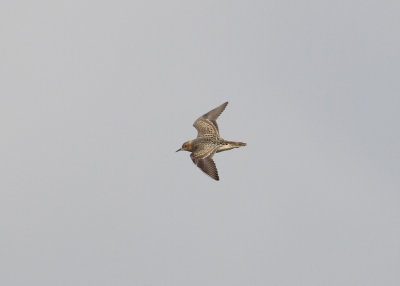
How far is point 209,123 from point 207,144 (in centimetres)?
339

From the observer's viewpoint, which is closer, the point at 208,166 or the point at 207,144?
the point at 208,166

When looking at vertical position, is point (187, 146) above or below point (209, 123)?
below

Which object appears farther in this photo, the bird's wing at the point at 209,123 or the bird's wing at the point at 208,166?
the bird's wing at the point at 209,123

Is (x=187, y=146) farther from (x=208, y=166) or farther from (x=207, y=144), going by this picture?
(x=208, y=166)

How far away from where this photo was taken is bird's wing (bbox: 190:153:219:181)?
49781 millimetres

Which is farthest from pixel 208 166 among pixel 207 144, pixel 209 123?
pixel 209 123

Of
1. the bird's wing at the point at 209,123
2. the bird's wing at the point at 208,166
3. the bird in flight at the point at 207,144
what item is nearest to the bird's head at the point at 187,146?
the bird in flight at the point at 207,144

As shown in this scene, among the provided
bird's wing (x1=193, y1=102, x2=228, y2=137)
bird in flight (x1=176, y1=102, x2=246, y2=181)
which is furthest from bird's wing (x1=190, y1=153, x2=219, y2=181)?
bird's wing (x1=193, y1=102, x2=228, y2=137)

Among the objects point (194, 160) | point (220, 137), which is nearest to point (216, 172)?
point (194, 160)

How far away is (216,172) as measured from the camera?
50031 millimetres

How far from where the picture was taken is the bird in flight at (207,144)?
51.2 metres

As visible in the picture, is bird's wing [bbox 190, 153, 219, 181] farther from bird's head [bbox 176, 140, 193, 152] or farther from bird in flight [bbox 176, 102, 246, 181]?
bird's head [bbox 176, 140, 193, 152]

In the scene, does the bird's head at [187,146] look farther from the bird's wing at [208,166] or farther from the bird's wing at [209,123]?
the bird's wing at [209,123]

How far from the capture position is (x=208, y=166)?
50938mm
